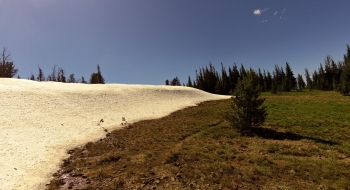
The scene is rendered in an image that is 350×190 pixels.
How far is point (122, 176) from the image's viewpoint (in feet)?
34.9

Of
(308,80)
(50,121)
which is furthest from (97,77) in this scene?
(308,80)

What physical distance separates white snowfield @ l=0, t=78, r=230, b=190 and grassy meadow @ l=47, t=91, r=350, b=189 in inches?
62.6

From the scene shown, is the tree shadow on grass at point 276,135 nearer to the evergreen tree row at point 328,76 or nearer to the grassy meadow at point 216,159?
the grassy meadow at point 216,159

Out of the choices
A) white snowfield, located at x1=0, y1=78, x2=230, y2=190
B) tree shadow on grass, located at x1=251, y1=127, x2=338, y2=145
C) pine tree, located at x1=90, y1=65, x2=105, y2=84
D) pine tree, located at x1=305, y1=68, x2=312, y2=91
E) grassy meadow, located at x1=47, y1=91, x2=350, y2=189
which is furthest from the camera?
pine tree, located at x1=305, y1=68, x2=312, y2=91

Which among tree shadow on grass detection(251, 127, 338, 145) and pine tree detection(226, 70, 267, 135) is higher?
pine tree detection(226, 70, 267, 135)

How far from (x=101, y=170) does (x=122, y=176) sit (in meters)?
1.87

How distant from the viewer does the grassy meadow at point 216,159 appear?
32.0ft

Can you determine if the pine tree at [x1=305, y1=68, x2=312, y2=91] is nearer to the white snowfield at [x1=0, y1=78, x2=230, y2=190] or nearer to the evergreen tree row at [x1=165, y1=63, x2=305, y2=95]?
the evergreen tree row at [x1=165, y1=63, x2=305, y2=95]

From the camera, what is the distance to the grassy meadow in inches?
384

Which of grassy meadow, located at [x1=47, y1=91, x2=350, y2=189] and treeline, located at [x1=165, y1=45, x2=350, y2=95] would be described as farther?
treeline, located at [x1=165, y1=45, x2=350, y2=95]

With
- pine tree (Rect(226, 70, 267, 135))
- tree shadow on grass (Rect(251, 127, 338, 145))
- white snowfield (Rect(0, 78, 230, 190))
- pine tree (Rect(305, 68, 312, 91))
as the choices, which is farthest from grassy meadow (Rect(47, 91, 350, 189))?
pine tree (Rect(305, 68, 312, 91))

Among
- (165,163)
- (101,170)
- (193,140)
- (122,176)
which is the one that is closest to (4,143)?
(101,170)

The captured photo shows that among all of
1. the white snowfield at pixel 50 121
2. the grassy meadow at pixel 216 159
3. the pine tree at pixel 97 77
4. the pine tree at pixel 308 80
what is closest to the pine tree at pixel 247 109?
the grassy meadow at pixel 216 159

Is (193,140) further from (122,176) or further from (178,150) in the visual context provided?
(122,176)
